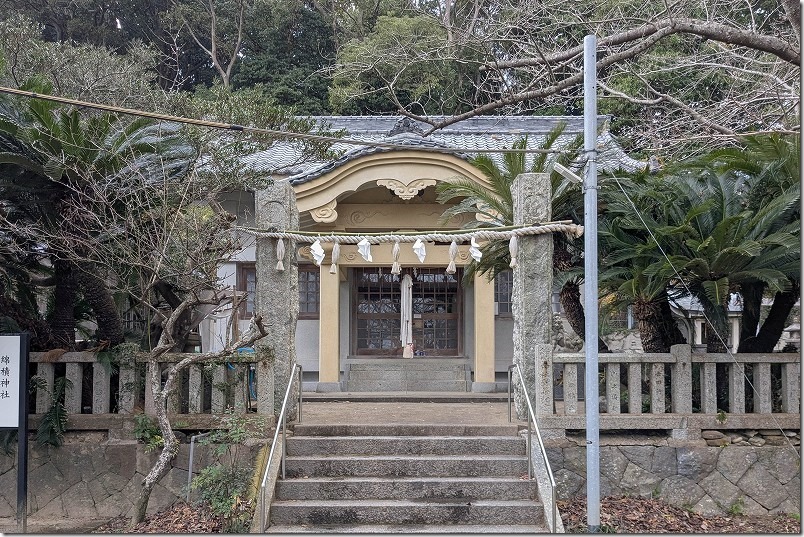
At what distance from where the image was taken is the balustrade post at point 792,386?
956cm

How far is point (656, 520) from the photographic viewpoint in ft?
28.3

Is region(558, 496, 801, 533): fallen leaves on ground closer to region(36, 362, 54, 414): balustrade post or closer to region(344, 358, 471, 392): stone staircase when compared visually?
region(36, 362, 54, 414): balustrade post

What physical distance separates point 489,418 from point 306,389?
647 centimetres

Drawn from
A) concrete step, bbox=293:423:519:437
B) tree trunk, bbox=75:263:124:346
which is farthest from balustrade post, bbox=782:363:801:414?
tree trunk, bbox=75:263:124:346

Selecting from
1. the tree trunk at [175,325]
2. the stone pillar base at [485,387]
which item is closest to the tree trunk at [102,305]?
the tree trunk at [175,325]

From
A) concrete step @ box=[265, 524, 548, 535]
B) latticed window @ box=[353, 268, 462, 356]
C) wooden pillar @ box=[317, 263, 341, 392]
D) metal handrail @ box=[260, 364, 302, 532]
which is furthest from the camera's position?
latticed window @ box=[353, 268, 462, 356]

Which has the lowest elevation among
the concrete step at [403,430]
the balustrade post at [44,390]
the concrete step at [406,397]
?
the concrete step at [406,397]

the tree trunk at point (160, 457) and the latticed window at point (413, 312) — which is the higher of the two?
the latticed window at point (413, 312)

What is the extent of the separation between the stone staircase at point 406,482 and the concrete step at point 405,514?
0.01 meters

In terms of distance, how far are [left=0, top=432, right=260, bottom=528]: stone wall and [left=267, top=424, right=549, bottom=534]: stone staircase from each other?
1503mm

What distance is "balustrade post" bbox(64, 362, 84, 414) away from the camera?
31.4 ft

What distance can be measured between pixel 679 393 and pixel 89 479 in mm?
7438

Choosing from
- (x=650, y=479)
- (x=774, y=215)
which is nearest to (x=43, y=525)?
(x=650, y=479)

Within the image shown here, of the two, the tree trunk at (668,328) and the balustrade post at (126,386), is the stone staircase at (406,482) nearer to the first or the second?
the balustrade post at (126,386)
